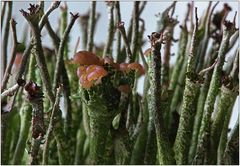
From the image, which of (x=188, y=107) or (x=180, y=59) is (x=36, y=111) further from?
(x=180, y=59)

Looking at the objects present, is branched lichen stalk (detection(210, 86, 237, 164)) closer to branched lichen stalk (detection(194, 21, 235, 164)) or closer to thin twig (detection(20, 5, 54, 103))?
branched lichen stalk (detection(194, 21, 235, 164))

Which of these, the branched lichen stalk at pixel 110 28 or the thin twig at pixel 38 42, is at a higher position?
the branched lichen stalk at pixel 110 28

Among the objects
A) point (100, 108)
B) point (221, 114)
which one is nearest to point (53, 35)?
point (100, 108)

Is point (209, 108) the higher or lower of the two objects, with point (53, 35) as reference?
lower

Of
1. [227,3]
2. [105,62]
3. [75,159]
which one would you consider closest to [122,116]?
[105,62]

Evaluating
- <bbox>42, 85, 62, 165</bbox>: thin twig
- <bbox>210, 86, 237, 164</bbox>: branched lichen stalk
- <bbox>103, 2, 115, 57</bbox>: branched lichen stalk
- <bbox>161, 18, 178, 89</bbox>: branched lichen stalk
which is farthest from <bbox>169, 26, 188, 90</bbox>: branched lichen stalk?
<bbox>42, 85, 62, 165</bbox>: thin twig

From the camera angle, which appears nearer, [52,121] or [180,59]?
[52,121]

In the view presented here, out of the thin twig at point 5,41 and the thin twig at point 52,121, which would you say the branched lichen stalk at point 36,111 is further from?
the thin twig at point 5,41

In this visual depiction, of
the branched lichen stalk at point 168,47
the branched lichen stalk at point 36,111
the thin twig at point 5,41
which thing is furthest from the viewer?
the branched lichen stalk at point 168,47

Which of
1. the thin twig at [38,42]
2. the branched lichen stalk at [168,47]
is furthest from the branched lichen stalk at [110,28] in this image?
the thin twig at [38,42]
